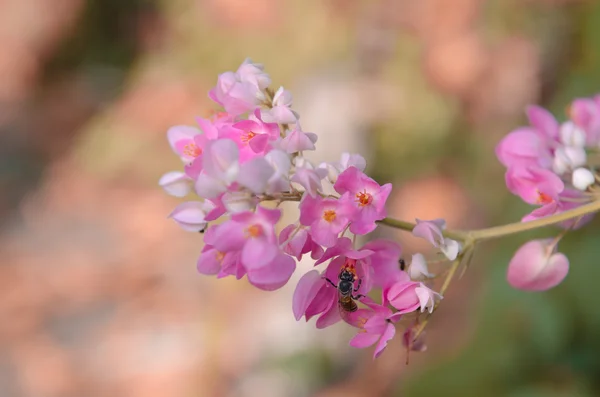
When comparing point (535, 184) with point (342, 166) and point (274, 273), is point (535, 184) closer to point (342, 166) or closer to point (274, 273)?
point (342, 166)

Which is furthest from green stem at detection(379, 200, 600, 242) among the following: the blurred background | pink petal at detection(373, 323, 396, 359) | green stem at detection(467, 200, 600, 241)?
the blurred background

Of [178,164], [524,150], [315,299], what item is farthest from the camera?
[178,164]

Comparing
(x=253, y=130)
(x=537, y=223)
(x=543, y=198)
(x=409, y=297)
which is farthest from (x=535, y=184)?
(x=253, y=130)

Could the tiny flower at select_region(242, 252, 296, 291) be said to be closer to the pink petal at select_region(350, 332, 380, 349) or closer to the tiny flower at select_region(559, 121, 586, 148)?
the pink petal at select_region(350, 332, 380, 349)

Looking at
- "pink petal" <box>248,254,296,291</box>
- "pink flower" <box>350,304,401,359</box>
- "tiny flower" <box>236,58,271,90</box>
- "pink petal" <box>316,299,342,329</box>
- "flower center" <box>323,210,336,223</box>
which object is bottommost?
"pink petal" <box>316,299,342,329</box>

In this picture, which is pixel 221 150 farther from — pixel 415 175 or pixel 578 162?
pixel 415 175
